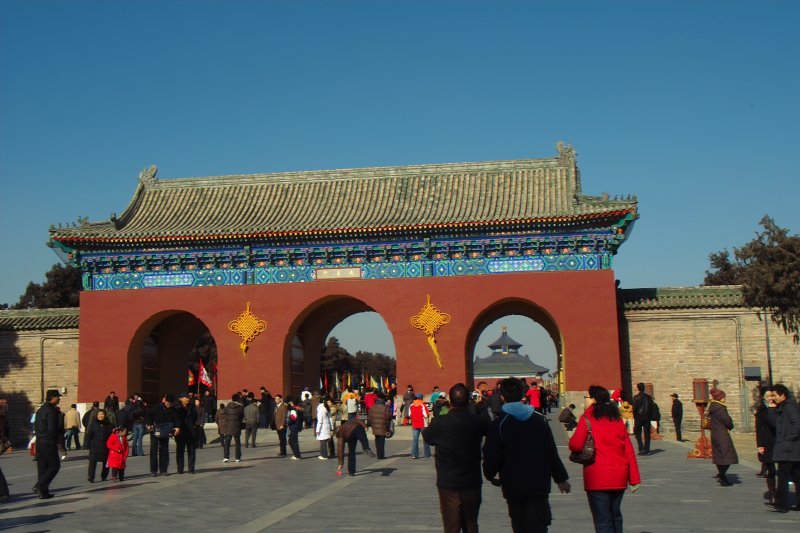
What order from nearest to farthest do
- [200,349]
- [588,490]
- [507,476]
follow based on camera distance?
[507,476]
[588,490]
[200,349]

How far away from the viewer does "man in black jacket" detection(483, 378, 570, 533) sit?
23.9 feet

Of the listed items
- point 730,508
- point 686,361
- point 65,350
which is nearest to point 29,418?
point 65,350

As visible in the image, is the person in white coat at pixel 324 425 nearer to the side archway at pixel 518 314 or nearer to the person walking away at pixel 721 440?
the person walking away at pixel 721 440

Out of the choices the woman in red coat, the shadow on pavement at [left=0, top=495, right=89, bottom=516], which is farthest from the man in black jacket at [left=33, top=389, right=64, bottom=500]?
the woman in red coat

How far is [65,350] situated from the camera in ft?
96.6

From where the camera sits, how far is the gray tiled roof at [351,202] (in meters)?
27.5

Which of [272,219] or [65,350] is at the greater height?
[272,219]

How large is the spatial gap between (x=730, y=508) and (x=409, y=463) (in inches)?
307

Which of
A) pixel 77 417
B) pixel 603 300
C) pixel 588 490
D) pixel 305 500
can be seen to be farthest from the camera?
pixel 603 300

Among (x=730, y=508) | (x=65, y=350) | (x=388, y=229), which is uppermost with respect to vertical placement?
(x=388, y=229)

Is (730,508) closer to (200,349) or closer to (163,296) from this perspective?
(163,296)

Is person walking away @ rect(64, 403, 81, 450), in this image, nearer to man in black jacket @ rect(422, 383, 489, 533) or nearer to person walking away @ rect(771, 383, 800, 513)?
person walking away @ rect(771, 383, 800, 513)

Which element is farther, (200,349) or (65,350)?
(200,349)

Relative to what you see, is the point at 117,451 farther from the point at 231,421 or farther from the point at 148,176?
the point at 148,176
